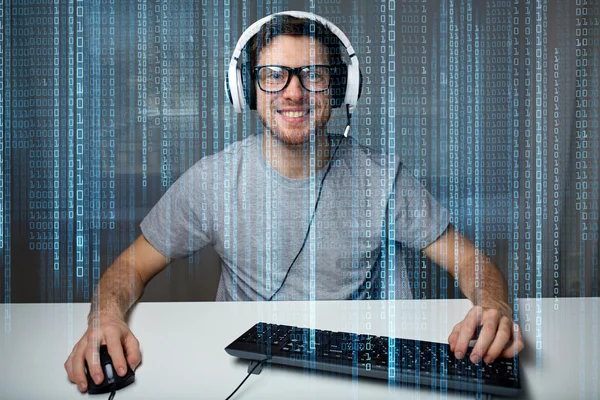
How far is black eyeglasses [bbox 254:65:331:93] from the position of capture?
0.67 meters

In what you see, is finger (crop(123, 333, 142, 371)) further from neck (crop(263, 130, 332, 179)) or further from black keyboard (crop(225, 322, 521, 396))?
neck (crop(263, 130, 332, 179))

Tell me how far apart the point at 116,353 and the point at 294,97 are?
392mm

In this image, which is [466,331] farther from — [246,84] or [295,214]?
[246,84]

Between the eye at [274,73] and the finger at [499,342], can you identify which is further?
the eye at [274,73]

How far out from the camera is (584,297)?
622 millimetres

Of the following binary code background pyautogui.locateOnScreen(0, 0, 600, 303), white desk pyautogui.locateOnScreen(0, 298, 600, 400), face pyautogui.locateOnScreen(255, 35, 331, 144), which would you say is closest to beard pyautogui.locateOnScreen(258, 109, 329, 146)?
face pyautogui.locateOnScreen(255, 35, 331, 144)

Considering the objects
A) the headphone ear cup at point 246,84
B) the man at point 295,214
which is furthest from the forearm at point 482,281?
the headphone ear cup at point 246,84

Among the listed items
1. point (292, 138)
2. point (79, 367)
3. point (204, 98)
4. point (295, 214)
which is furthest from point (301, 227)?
point (79, 367)

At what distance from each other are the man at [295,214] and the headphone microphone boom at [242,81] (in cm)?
1

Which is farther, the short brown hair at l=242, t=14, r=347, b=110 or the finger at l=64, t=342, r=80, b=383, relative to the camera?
the short brown hair at l=242, t=14, r=347, b=110

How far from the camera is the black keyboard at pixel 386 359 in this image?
51 cm

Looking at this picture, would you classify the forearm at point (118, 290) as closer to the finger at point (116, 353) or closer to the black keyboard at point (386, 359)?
the finger at point (116, 353)

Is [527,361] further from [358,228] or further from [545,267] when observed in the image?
[358,228]

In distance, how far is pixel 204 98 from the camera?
626 mm
